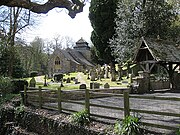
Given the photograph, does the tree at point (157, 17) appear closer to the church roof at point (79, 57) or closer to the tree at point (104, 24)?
the tree at point (104, 24)

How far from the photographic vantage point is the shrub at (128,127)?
Answer: 20.7 ft

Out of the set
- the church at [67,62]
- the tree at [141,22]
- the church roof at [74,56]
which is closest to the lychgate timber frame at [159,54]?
the tree at [141,22]

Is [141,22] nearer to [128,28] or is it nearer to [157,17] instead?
[128,28]

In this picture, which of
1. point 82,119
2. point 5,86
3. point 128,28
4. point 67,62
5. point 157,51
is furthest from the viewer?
point 67,62

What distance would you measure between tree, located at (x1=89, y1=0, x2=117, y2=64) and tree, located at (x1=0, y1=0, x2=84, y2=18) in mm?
27803

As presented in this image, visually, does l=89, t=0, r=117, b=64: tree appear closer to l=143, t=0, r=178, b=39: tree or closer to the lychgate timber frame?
l=143, t=0, r=178, b=39: tree

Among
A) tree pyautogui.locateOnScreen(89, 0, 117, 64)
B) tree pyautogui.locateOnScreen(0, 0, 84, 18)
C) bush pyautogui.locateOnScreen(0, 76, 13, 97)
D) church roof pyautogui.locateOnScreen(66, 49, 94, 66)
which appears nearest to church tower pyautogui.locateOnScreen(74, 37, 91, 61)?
church roof pyautogui.locateOnScreen(66, 49, 94, 66)

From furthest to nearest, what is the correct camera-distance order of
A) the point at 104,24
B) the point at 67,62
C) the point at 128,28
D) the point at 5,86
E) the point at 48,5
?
the point at 67,62 < the point at 104,24 < the point at 128,28 < the point at 5,86 < the point at 48,5

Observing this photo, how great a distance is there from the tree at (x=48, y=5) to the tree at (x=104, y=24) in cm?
2780

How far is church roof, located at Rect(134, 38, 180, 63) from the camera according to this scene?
2033 centimetres

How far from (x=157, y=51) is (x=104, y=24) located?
664 inches

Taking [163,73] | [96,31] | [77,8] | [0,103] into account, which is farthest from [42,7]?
[96,31]

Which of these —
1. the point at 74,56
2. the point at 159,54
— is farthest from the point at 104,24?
the point at 74,56

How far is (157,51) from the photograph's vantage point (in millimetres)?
20875
